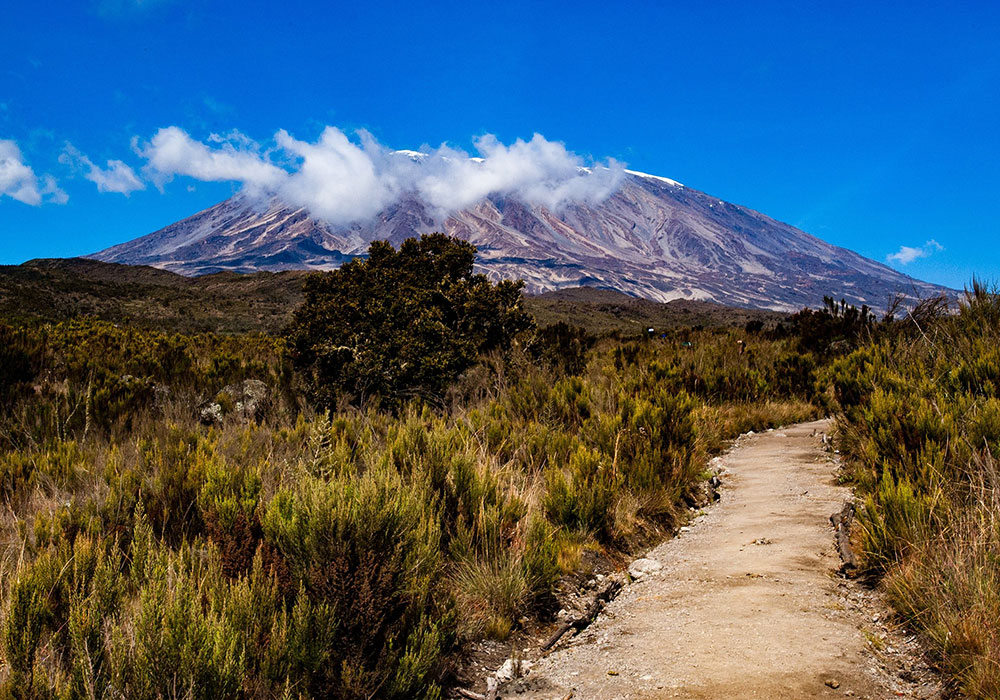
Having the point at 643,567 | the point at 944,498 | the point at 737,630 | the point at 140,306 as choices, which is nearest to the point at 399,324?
the point at 643,567

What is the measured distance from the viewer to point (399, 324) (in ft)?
32.8

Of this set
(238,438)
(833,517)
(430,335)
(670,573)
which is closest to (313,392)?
(430,335)

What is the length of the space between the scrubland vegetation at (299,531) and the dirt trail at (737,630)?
1.48 ft

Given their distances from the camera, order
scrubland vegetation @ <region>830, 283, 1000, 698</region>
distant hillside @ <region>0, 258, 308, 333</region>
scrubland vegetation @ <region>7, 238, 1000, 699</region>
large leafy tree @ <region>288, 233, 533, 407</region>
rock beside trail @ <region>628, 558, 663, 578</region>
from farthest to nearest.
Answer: distant hillside @ <region>0, 258, 308, 333</region>
large leafy tree @ <region>288, 233, 533, 407</region>
rock beside trail @ <region>628, 558, 663, 578</region>
scrubland vegetation @ <region>830, 283, 1000, 698</region>
scrubland vegetation @ <region>7, 238, 1000, 699</region>

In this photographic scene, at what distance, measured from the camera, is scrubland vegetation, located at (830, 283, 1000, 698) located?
2.35 m

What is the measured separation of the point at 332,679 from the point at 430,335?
26.0 feet

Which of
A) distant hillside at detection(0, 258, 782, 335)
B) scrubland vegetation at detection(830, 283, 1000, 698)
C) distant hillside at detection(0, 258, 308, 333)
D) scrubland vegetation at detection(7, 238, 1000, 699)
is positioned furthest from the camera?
distant hillside at detection(0, 258, 782, 335)

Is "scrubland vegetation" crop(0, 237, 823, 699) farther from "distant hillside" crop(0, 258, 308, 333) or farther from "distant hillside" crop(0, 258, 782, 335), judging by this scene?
"distant hillside" crop(0, 258, 308, 333)

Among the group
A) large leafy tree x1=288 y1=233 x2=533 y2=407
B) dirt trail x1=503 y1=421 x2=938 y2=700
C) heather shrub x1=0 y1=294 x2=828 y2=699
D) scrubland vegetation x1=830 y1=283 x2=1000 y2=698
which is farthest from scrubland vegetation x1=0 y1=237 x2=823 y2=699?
scrubland vegetation x1=830 y1=283 x2=1000 y2=698

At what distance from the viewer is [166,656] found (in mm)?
1847

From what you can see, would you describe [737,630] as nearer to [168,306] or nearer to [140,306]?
[140,306]

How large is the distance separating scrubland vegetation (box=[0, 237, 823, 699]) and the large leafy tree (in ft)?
3.59

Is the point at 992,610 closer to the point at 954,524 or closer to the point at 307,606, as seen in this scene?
the point at 954,524

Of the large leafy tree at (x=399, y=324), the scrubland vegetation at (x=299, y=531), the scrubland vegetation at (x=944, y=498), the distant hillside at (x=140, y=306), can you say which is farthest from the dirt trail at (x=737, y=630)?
the distant hillside at (x=140, y=306)
